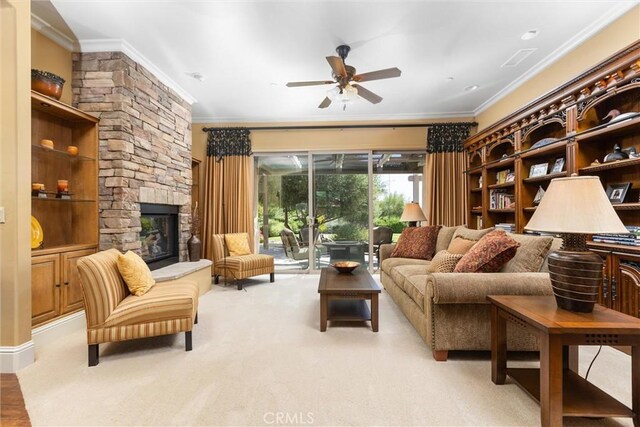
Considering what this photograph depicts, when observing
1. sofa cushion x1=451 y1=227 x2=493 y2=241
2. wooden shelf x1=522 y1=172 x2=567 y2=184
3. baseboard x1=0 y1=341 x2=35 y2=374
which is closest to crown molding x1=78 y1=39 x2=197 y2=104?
baseboard x1=0 y1=341 x2=35 y2=374

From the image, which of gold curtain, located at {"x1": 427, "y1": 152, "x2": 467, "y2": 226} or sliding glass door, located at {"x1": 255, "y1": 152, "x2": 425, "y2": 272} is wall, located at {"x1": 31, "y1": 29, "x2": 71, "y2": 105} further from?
gold curtain, located at {"x1": 427, "y1": 152, "x2": 467, "y2": 226}

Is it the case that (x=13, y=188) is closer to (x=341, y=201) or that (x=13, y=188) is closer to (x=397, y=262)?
(x=397, y=262)

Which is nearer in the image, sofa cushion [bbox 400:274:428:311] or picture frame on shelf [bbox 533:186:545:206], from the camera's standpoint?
sofa cushion [bbox 400:274:428:311]

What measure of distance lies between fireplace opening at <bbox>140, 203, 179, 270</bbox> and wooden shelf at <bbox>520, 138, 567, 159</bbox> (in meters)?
4.64

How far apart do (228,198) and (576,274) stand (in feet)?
15.9

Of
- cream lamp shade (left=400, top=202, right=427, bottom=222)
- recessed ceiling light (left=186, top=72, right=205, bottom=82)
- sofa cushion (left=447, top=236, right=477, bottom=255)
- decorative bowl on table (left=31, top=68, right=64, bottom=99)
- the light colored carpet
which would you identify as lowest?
the light colored carpet

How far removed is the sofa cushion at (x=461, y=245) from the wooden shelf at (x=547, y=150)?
1314 millimetres

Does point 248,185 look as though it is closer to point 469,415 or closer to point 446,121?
point 446,121

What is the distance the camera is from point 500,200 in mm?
4176

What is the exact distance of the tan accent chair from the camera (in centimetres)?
432

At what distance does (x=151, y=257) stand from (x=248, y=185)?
206 centimetres

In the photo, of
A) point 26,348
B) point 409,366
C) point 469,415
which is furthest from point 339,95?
point 26,348

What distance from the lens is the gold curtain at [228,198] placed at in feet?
17.2

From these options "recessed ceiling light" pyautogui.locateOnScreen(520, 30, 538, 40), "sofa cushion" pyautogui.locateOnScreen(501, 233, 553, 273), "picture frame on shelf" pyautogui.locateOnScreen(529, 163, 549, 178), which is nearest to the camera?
"sofa cushion" pyautogui.locateOnScreen(501, 233, 553, 273)
